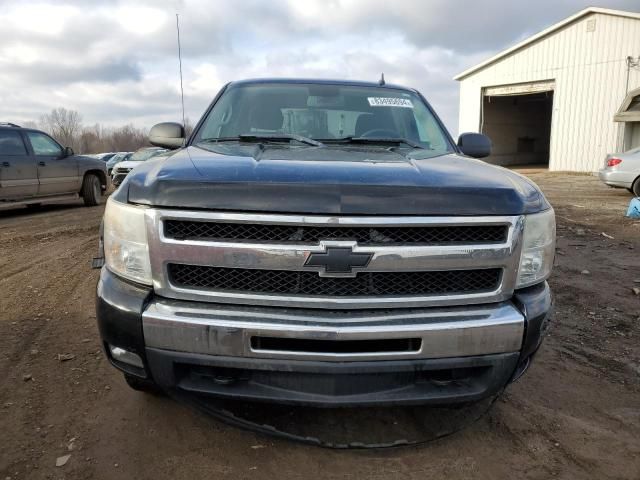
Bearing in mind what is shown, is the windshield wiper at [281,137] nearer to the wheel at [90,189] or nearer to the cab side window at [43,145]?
the cab side window at [43,145]

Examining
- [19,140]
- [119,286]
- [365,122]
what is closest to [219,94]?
[365,122]

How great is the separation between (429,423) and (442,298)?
85 cm

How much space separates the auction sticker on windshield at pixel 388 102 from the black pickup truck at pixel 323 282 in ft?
5.21

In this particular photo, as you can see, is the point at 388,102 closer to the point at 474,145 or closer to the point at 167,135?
the point at 474,145

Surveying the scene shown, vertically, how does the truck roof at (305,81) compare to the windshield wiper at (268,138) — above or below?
above

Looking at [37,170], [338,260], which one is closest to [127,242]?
[338,260]

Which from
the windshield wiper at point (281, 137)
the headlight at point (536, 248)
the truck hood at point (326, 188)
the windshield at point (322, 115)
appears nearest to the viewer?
the truck hood at point (326, 188)

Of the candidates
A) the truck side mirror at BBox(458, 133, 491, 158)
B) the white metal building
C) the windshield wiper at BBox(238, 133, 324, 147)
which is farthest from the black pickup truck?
the white metal building

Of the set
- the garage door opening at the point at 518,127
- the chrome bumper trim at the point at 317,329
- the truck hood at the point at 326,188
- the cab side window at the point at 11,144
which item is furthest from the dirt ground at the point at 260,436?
the garage door opening at the point at 518,127

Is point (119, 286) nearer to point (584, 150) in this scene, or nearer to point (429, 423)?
point (429, 423)

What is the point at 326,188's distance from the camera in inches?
73.7

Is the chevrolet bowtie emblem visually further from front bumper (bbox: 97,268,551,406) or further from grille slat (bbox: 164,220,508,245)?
front bumper (bbox: 97,268,551,406)

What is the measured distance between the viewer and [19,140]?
386 inches

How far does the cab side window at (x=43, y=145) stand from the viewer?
10.1 meters
